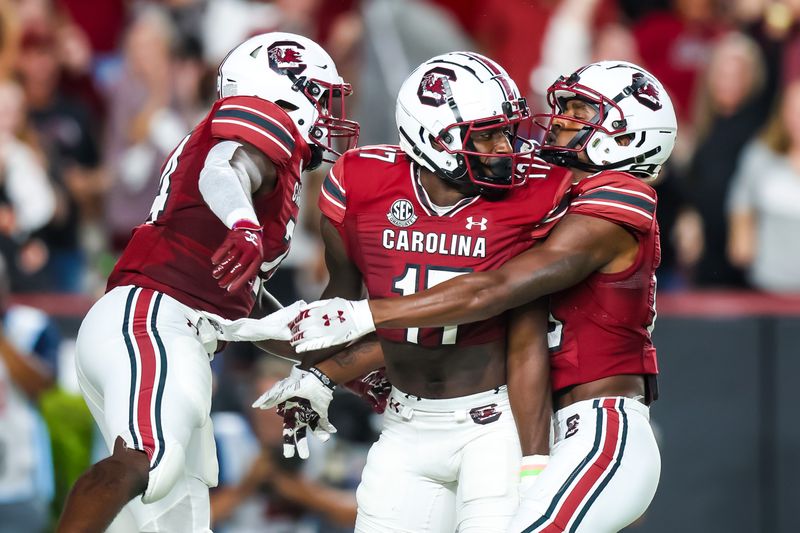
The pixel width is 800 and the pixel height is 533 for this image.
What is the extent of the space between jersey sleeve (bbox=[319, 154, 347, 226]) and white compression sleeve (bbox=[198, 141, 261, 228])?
25cm

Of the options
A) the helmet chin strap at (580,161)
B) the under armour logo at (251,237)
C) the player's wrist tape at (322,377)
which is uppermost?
the helmet chin strap at (580,161)

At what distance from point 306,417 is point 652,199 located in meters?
1.45

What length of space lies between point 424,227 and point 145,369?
102cm

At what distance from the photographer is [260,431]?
758cm

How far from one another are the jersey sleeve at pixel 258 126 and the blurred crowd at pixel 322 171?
2.80 metres

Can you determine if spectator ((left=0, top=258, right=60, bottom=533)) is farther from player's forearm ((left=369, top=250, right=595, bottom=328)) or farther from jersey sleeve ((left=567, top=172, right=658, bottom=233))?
jersey sleeve ((left=567, top=172, right=658, bottom=233))

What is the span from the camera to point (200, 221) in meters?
4.99

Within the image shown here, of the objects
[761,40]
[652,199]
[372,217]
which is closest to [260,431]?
[372,217]

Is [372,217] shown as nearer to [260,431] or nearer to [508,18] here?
[260,431]

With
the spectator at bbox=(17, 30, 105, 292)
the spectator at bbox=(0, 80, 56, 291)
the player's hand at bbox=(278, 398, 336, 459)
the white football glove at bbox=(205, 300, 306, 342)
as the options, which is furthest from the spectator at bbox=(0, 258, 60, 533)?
the white football glove at bbox=(205, 300, 306, 342)

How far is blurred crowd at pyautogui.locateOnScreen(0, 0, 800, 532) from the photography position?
7664 millimetres

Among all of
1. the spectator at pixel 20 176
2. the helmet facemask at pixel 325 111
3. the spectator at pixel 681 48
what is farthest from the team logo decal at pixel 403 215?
the spectator at pixel 681 48

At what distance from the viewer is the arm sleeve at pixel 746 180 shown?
8.41 meters

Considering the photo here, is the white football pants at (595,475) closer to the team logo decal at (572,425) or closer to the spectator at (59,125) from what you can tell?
the team logo decal at (572,425)
